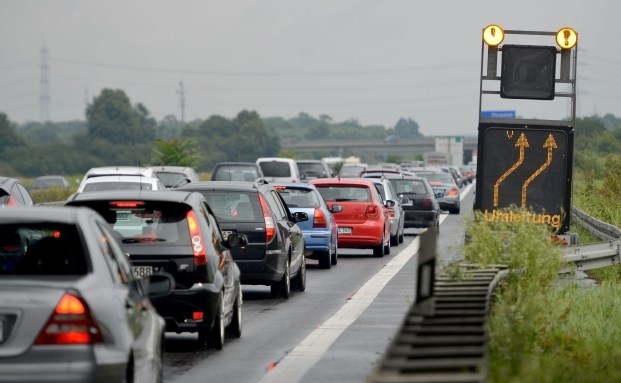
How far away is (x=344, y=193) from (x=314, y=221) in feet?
15.3

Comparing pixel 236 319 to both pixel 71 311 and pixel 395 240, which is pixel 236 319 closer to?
pixel 71 311

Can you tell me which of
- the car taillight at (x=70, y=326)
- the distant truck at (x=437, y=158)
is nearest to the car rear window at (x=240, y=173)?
the car taillight at (x=70, y=326)

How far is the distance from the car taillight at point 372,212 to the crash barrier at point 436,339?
66.7ft

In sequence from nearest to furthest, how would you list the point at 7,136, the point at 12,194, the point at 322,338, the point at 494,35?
1. the point at 322,338
2. the point at 494,35
3. the point at 12,194
4. the point at 7,136

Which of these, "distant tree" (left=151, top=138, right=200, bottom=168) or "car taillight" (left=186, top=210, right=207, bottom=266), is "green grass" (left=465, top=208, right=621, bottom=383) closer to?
"car taillight" (left=186, top=210, right=207, bottom=266)

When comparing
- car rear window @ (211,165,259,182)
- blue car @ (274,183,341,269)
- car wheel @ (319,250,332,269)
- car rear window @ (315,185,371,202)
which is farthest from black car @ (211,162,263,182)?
car wheel @ (319,250,332,269)

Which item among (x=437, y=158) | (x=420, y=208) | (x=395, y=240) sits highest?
(x=420, y=208)

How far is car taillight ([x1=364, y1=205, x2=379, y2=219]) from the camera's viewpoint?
31.3 m

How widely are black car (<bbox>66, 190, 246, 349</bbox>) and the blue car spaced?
12.6 metres

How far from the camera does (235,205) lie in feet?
66.8

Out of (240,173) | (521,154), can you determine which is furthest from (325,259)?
(240,173)

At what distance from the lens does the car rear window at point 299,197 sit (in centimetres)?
2809

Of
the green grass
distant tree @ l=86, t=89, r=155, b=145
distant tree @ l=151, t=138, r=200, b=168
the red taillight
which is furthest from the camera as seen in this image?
distant tree @ l=86, t=89, r=155, b=145

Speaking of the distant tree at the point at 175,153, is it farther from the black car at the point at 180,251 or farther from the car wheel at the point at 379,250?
the black car at the point at 180,251
